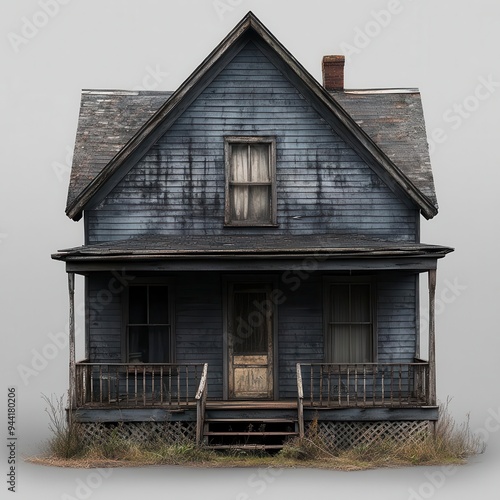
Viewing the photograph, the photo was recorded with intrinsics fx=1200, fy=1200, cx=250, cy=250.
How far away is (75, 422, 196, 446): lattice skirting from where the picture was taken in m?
22.9

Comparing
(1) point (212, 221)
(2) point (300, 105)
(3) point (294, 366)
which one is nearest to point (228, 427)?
(3) point (294, 366)

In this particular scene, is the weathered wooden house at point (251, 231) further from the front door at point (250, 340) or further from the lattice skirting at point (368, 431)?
the lattice skirting at point (368, 431)

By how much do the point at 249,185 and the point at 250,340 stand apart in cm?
325

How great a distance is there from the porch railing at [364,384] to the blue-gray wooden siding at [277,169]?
286 cm

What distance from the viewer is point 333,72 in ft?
95.3

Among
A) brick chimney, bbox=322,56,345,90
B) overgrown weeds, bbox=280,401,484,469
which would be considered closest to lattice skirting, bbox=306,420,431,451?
overgrown weeds, bbox=280,401,484,469

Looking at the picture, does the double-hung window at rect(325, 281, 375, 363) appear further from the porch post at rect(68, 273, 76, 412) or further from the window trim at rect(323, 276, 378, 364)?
the porch post at rect(68, 273, 76, 412)

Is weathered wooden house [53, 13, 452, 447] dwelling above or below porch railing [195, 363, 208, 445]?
above

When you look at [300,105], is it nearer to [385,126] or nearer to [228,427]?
[385,126]

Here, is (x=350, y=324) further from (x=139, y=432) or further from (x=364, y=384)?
(x=139, y=432)

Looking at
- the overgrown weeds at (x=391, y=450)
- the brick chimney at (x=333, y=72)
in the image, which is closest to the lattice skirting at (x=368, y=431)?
the overgrown weeds at (x=391, y=450)

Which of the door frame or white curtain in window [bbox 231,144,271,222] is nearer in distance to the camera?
the door frame

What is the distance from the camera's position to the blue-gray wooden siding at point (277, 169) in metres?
25.1

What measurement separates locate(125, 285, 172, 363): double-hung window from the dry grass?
246 centimetres
